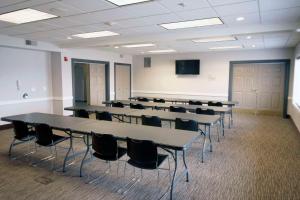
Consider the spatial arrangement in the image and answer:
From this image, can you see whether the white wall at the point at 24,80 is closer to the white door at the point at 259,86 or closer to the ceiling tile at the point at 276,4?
the ceiling tile at the point at 276,4

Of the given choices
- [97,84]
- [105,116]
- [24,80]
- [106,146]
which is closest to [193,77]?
[97,84]

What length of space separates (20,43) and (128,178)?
5193 millimetres

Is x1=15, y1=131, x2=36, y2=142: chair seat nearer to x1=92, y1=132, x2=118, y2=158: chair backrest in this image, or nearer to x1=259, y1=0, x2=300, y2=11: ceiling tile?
x1=92, y1=132, x2=118, y2=158: chair backrest

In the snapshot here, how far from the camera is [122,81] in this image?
10.6 m

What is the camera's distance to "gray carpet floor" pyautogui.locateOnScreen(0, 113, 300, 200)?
2.80m

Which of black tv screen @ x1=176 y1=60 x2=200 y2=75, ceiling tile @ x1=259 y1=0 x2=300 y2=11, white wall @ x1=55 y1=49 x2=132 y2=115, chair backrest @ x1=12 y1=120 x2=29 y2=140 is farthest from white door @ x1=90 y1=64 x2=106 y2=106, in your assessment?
ceiling tile @ x1=259 y1=0 x2=300 y2=11

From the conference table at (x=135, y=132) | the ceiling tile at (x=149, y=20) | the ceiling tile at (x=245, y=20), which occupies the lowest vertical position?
the conference table at (x=135, y=132)

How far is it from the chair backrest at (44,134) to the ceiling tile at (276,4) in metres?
3.81

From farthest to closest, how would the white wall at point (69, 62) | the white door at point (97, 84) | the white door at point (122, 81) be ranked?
the white door at point (122, 81) < the white door at point (97, 84) < the white wall at point (69, 62)

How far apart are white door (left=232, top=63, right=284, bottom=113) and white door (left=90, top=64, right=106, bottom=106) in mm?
5696

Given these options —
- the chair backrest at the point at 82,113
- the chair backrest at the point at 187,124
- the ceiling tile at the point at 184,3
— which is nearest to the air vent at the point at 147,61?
the chair backrest at the point at 82,113

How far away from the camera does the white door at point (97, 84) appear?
9188 millimetres

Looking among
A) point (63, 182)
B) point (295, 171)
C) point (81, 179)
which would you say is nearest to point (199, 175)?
point (295, 171)

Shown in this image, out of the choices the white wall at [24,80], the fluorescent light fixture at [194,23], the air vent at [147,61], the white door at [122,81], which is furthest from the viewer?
the air vent at [147,61]
